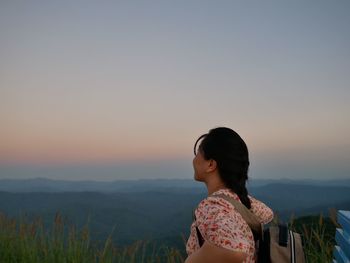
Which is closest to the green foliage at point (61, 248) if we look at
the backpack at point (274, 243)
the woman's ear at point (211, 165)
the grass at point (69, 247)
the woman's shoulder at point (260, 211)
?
the grass at point (69, 247)

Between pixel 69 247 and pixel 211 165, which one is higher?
pixel 211 165

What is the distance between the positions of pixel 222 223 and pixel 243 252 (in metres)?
0.14

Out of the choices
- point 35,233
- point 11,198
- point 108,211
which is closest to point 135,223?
point 108,211

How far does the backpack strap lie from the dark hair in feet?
0.27

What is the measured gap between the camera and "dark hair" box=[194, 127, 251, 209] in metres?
2.17

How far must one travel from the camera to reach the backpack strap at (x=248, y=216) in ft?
6.89

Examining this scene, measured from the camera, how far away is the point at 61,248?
20.5ft

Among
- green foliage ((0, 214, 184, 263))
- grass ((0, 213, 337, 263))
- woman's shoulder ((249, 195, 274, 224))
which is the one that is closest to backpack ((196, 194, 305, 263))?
woman's shoulder ((249, 195, 274, 224))

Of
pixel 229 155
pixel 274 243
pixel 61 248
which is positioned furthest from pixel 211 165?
pixel 61 248

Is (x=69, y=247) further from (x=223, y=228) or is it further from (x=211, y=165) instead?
(x=223, y=228)

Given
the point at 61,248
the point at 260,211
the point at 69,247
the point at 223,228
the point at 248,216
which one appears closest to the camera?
the point at 223,228

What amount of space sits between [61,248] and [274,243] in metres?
4.55

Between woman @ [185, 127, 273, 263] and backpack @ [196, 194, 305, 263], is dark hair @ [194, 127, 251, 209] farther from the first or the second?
backpack @ [196, 194, 305, 263]

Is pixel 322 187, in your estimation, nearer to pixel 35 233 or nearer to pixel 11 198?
pixel 11 198
